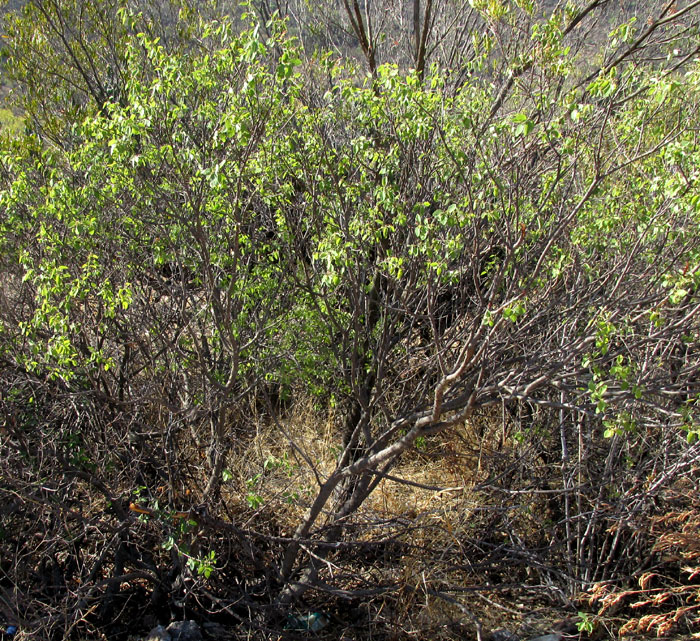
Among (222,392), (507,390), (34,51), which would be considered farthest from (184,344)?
(34,51)

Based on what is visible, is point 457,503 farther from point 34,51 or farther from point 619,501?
point 34,51

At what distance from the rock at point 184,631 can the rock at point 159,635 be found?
0.03 m

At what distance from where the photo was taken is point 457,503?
4.84m

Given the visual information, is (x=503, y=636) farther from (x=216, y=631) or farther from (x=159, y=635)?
(x=159, y=635)

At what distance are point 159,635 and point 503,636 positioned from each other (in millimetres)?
2176

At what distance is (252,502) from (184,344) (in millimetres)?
1214

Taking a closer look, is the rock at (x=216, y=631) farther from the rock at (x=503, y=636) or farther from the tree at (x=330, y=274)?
the rock at (x=503, y=636)

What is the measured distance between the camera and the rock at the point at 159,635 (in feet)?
13.2

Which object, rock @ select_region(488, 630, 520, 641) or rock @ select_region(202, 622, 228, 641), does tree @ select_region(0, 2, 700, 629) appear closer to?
rock @ select_region(202, 622, 228, 641)

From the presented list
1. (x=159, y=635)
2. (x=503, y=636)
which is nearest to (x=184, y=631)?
(x=159, y=635)

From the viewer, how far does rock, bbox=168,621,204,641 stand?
4.06 meters

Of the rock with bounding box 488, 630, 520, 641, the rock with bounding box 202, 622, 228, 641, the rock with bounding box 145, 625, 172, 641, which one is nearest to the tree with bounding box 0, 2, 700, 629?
the rock with bounding box 202, 622, 228, 641

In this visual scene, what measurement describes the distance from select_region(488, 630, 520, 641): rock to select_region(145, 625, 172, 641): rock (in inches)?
80.3

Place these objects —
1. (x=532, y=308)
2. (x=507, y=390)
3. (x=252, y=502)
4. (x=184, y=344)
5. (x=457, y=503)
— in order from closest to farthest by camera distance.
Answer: (x=507, y=390)
(x=252, y=502)
(x=532, y=308)
(x=184, y=344)
(x=457, y=503)
